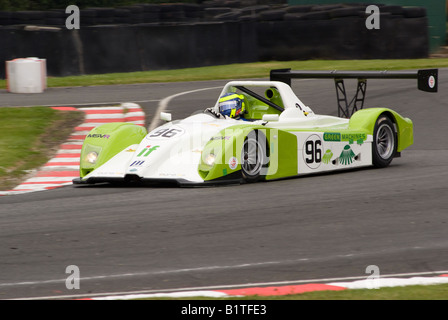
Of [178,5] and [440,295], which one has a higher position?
[178,5]

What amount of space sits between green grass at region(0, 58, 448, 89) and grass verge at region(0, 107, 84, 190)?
4.76 m

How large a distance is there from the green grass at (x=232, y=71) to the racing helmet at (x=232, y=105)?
1007 cm

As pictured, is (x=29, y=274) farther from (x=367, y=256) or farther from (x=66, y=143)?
(x=66, y=143)

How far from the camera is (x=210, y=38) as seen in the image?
70.2ft

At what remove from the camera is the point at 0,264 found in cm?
570

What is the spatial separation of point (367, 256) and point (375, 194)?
230 cm

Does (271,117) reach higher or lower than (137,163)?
higher

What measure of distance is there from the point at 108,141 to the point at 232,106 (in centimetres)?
157

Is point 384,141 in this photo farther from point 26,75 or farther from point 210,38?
point 210,38

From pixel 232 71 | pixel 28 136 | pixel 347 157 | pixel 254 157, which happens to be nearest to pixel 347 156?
pixel 347 157

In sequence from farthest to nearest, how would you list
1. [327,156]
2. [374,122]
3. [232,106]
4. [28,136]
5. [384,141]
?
[28,136], [384,141], [374,122], [232,106], [327,156]

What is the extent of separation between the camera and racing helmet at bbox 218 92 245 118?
9609 millimetres

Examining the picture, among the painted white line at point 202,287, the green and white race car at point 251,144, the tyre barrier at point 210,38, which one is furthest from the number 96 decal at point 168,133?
the tyre barrier at point 210,38
